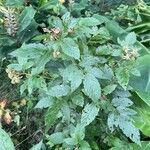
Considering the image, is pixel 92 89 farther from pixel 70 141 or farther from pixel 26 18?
pixel 26 18

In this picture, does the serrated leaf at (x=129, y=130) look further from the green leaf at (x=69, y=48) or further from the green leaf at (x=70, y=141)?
the green leaf at (x=69, y=48)

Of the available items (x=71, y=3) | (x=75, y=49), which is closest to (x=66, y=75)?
(x=75, y=49)

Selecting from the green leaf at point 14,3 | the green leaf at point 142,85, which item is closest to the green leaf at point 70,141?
the green leaf at point 142,85

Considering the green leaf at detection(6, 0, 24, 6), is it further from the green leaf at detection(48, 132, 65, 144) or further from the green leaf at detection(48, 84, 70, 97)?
the green leaf at detection(48, 132, 65, 144)

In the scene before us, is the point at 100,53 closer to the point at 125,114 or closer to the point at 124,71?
the point at 124,71

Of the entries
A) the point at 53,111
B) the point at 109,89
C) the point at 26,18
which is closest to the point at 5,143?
the point at 53,111
